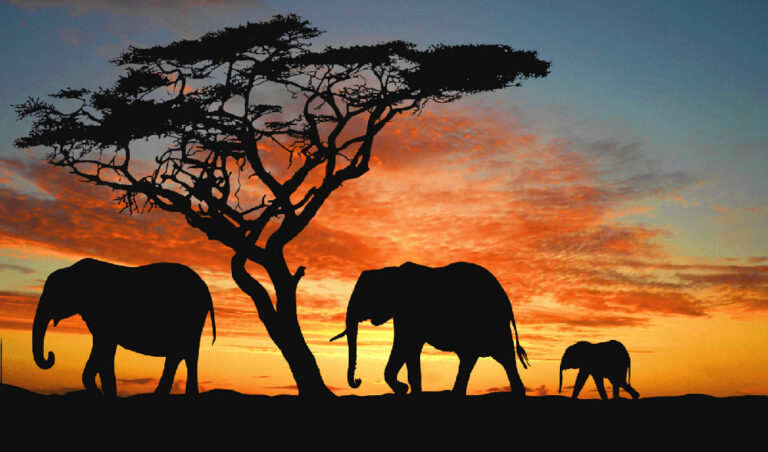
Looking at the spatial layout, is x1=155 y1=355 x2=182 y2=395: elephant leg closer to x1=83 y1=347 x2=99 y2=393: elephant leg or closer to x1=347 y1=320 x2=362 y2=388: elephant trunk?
x1=83 y1=347 x2=99 y2=393: elephant leg

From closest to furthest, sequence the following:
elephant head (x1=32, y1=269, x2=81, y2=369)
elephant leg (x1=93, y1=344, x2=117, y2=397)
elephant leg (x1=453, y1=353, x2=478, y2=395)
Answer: elephant leg (x1=93, y1=344, x2=117, y2=397), elephant head (x1=32, y1=269, x2=81, y2=369), elephant leg (x1=453, y1=353, x2=478, y2=395)

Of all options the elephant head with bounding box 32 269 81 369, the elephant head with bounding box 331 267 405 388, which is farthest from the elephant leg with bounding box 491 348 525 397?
the elephant head with bounding box 32 269 81 369

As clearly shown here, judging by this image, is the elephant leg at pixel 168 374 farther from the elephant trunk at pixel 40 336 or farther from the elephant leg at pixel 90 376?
the elephant trunk at pixel 40 336

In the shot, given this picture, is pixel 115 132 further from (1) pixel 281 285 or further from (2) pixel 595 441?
(2) pixel 595 441

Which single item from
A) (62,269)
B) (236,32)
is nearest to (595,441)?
(62,269)

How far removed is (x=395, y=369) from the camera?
17812mm

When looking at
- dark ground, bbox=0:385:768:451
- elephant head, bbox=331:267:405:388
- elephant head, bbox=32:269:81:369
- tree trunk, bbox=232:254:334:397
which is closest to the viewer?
dark ground, bbox=0:385:768:451

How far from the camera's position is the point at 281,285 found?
22.0 m

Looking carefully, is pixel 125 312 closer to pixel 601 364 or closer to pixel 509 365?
pixel 509 365

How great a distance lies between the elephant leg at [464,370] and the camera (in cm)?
1844

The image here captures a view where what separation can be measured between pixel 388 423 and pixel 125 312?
7.70 metres

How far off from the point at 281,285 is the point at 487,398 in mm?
7886

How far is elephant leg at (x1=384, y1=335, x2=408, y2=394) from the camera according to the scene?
17.6 m

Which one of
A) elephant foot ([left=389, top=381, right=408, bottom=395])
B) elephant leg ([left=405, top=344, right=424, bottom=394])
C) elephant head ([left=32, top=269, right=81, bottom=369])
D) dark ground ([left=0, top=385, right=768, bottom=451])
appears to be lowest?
dark ground ([left=0, top=385, right=768, bottom=451])
